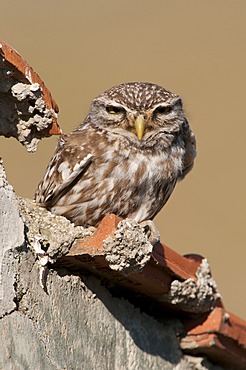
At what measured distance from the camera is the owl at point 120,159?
5.40m

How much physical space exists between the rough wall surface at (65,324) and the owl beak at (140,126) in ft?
3.30

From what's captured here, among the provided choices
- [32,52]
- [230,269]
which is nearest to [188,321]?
[230,269]

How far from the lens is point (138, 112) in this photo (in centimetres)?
570

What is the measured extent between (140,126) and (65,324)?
1.63 metres

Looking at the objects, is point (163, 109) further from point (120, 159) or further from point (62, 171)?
point (62, 171)

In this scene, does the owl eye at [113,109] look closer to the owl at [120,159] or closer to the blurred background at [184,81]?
the owl at [120,159]

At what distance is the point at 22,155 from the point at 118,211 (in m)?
6.07

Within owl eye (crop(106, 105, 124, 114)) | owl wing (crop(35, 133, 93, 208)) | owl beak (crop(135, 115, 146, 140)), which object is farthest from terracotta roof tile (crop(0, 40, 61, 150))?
owl eye (crop(106, 105, 124, 114))

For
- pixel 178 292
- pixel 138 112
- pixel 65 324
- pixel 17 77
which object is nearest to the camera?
pixel 17 77

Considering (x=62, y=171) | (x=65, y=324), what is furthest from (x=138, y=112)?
(x=65, y=324)

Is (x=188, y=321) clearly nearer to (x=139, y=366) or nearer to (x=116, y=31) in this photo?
(x=139, y=366)

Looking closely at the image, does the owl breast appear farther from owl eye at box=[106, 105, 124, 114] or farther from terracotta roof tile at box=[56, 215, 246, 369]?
terracotta roof tile at box=[56, 215, 246, 369]

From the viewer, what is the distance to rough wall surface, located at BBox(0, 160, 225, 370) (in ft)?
12.8

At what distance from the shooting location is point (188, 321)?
5.19 meters
